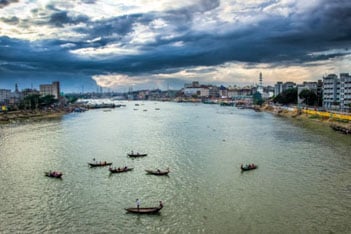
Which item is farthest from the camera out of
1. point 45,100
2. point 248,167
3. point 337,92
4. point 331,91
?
point 45,100

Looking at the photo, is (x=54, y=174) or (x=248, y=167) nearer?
(x=54, y=174)

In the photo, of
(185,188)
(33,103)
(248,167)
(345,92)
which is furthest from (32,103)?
(185,188)


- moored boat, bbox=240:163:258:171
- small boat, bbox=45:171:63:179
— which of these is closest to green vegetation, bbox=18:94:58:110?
small boat, bbox=45:171:63:179

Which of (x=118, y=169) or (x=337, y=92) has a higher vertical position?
(x=337, y=92)

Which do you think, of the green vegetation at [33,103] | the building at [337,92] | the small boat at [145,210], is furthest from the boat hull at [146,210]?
the green vegetation at [33,103]

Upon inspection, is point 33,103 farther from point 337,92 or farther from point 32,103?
point 337,92

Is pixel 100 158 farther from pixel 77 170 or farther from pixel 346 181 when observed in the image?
pixel 346 181

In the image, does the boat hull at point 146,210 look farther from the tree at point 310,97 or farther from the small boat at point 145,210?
the tree at point 310,97

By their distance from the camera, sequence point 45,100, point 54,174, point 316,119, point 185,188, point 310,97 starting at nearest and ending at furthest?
point 185,188
point 54,174
point 316,119
point 310,97
point 45,100
